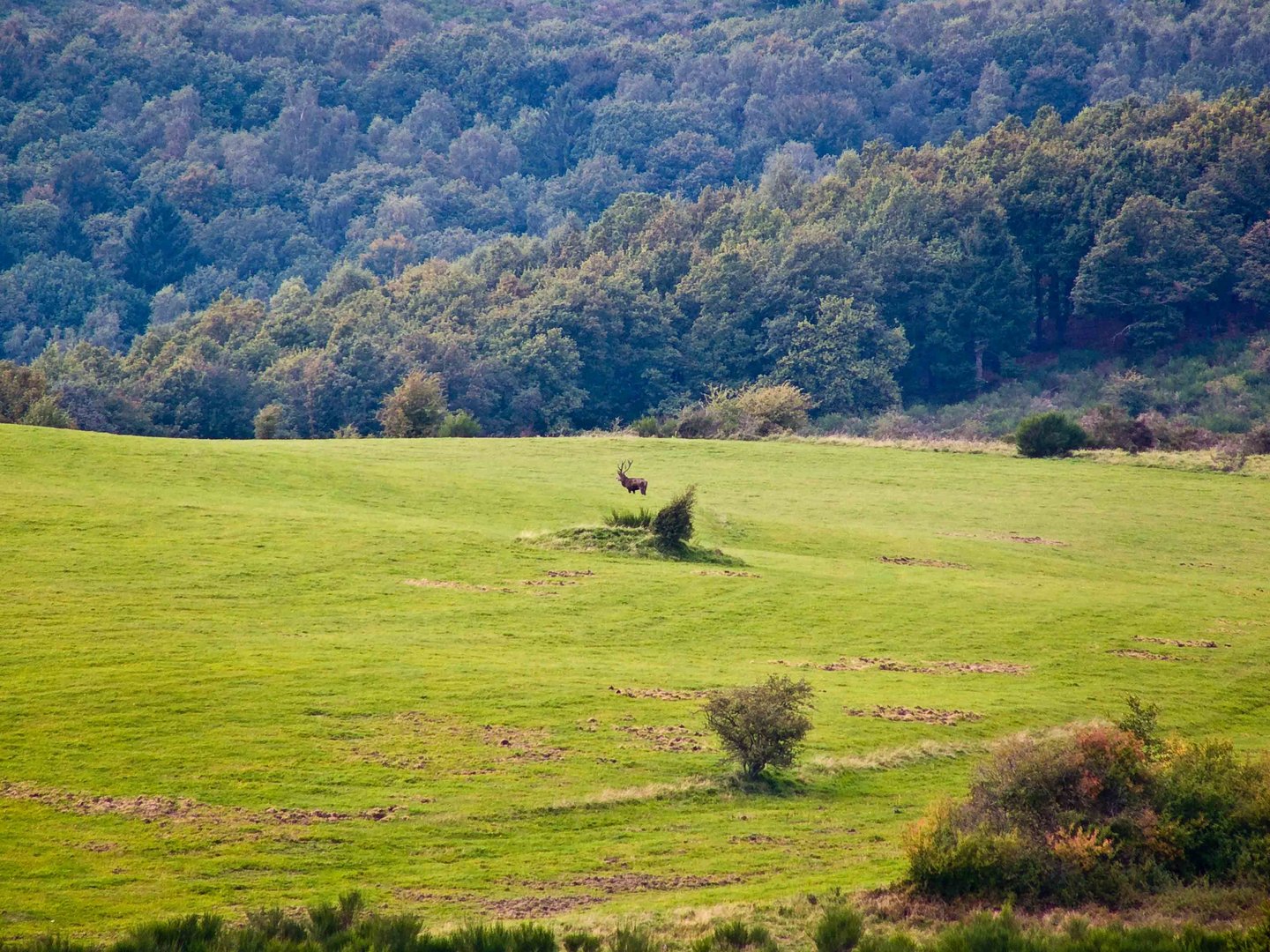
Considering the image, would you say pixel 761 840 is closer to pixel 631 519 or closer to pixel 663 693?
pixel 663 693

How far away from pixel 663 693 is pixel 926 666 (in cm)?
681

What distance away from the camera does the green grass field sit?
17.5m

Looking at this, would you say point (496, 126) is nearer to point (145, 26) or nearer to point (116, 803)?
point (145, 26)

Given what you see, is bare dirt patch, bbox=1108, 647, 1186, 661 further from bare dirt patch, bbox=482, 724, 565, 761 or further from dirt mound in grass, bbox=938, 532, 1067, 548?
bare dirt patch, bbox=482, 724, 565, 761

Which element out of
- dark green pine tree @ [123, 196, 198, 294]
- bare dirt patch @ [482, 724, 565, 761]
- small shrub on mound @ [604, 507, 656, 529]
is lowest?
bare dirt patch @ [482, 724, 565, 761]

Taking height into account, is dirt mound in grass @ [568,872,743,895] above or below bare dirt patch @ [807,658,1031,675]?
below

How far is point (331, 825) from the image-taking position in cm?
1825

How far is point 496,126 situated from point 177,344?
329ft

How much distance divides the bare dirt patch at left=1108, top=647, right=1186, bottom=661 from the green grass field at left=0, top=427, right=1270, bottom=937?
0.21m

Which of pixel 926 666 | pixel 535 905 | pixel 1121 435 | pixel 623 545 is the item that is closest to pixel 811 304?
pixel 1121 435

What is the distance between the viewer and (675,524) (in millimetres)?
37469

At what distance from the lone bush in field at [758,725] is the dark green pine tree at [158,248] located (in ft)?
476

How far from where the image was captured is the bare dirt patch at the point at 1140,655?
1177 inches

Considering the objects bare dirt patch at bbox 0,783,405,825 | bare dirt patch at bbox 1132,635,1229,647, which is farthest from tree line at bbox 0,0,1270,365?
bare dirt patch at bbox 0,783,405,825
